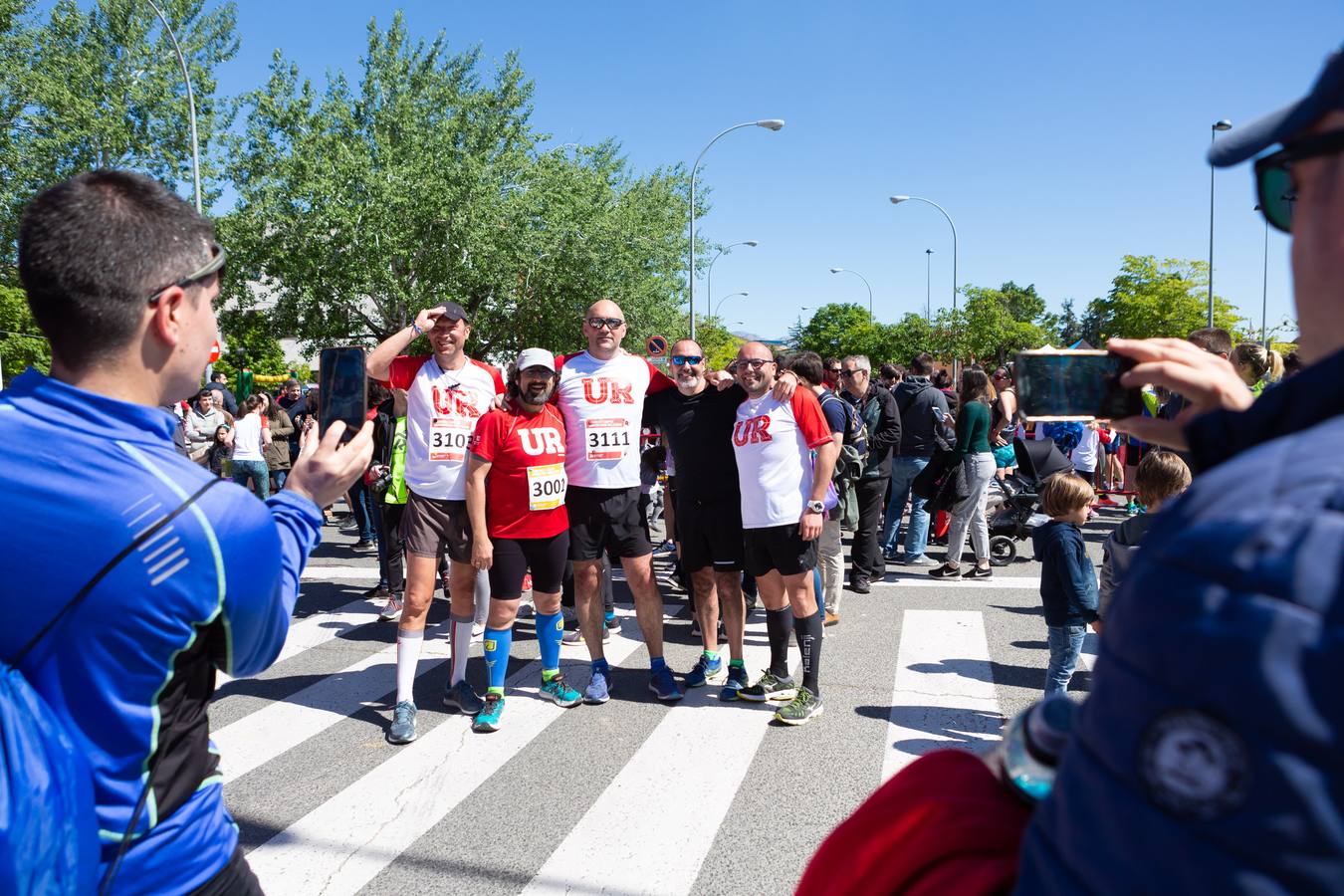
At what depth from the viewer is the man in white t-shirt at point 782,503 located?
527cm

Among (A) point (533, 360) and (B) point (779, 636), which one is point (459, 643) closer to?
(A) point (533, 360)

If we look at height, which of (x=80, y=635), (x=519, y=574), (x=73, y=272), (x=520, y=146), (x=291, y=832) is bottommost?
(x=291, y=832)

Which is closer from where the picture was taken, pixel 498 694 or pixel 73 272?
pixel 73 272

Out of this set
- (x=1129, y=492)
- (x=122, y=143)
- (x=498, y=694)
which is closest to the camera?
(x=498, y=694)

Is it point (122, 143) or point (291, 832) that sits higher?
point (122, 143)

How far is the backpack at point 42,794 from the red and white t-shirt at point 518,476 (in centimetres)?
374

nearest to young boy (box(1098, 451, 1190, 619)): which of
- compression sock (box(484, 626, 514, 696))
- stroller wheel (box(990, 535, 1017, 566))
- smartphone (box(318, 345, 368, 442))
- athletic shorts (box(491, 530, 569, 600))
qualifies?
athletic shorts (box(491, 530, 569, 600))

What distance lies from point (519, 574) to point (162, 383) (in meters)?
3.73

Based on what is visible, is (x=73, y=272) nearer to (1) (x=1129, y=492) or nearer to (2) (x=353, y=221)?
(1) (x=1129, y=492)

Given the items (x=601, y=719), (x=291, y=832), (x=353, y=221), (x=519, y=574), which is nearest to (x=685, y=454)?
(x=519, y=574)

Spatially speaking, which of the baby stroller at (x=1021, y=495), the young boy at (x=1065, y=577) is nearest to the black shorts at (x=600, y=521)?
the young boy at (x=1065, y=577)

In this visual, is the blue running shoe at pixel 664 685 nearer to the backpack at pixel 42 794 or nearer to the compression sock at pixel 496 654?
the compression sock at pixel 496 654

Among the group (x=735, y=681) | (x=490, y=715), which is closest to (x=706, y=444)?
(x=735, y=681)

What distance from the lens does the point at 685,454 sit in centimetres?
566
